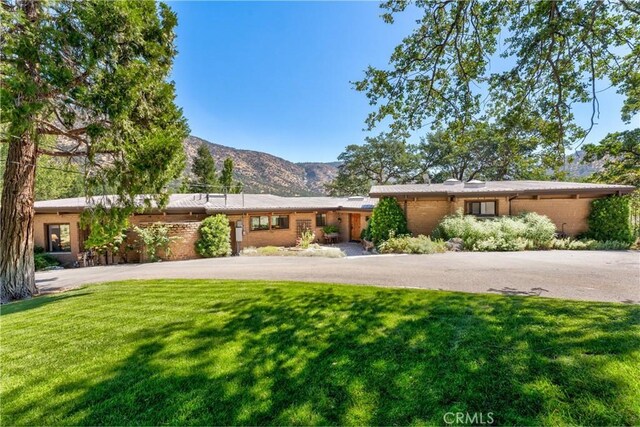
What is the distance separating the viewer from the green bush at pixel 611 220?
13.0 meters

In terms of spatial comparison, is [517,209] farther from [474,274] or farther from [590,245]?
[474,274]

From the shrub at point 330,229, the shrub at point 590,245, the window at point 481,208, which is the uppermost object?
the window at point 481,208

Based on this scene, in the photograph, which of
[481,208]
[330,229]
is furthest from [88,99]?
[481,208]

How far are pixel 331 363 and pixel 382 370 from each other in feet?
2.02

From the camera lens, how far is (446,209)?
49.7ft

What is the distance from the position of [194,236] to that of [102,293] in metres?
7.16

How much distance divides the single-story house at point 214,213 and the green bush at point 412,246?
4.90m

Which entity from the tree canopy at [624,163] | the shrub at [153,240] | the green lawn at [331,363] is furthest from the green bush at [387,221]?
the shrub at [153,240]

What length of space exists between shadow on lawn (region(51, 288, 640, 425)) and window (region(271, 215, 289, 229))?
1361 cm

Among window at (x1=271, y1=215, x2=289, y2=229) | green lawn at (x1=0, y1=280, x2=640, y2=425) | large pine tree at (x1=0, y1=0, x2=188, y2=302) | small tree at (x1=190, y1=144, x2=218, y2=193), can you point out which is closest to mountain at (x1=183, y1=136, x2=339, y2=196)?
small tree at (x1=190, y1=144, x2=218, y2=193)

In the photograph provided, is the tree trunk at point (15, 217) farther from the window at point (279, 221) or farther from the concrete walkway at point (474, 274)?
the window at point (279, 221)

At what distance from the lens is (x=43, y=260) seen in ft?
41.6

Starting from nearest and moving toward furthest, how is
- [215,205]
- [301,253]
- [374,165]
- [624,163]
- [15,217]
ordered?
[15,217], [301,253], [624,163], [215,205], [374,165]

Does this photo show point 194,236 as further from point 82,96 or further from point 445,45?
point 445,45
